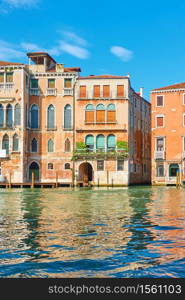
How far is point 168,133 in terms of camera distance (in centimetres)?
4072

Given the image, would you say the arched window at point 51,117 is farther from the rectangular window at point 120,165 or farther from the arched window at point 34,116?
the rectangular window at point 120,165

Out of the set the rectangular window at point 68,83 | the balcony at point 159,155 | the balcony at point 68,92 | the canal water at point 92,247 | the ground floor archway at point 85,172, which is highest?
the rectangular window at point 68,83

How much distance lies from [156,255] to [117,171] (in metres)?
33.3

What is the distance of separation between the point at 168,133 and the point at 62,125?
9.58 m

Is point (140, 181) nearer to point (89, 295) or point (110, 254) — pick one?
point (110, 254)

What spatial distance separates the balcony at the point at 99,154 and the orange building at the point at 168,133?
306 centimetres

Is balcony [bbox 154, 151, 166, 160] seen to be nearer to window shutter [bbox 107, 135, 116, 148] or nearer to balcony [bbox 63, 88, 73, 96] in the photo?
window shutter [bbox 107, 135, 116, 148]

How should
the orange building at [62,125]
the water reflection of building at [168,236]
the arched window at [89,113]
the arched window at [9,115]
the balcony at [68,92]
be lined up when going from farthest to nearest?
the balcony at [68,92], the arched window at [89,113], the arched window at [9,115], the orange building at [62,125], the water reflection of building at [168,236]

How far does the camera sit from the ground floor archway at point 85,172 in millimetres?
41812

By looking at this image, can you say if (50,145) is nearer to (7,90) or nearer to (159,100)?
(7,90)

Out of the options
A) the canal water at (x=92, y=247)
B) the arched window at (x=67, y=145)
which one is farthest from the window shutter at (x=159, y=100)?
the canal water at (x=92, y=247)

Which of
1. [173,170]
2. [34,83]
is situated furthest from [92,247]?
[34,83]

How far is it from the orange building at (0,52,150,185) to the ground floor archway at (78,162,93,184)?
9cm

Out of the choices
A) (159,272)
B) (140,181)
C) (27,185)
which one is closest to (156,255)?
(159,272)
